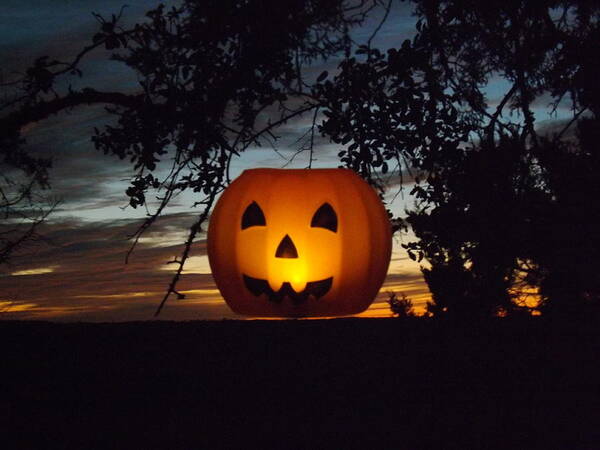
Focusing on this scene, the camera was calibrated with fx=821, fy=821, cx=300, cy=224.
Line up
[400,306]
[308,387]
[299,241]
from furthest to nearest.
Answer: [400,306]
[299,241]
[308,387]

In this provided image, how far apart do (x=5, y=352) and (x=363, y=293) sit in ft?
7.89

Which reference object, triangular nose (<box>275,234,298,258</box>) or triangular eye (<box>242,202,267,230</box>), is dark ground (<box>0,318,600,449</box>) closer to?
triangular nose (<box>275,234,298,258</box>)

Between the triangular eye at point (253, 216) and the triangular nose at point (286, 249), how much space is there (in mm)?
171

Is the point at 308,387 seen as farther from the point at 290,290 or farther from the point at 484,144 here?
the point at 484,144

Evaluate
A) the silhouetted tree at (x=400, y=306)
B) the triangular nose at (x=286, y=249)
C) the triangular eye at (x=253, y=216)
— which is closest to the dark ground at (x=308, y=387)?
the triangular nose at (x=286, y=249)

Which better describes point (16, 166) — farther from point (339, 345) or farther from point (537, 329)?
point (537, 329)

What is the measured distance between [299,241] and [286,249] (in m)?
0.10

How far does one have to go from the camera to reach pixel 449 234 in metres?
7.39

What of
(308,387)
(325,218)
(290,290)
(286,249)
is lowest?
(308,387)

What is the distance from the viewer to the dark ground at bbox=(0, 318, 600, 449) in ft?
9.03

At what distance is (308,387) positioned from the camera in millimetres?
3137

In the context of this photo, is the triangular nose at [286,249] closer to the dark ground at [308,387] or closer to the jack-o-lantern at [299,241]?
the jack-o-lantern at [299,241]

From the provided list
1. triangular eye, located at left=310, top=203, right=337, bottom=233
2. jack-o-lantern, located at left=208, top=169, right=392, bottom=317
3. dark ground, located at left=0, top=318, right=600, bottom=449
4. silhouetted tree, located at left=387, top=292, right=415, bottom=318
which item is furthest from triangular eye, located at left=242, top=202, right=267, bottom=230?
silhouetted tree, located at left=387, top=292, right=415, bottom=318

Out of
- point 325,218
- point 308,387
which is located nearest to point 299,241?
point 325,218
